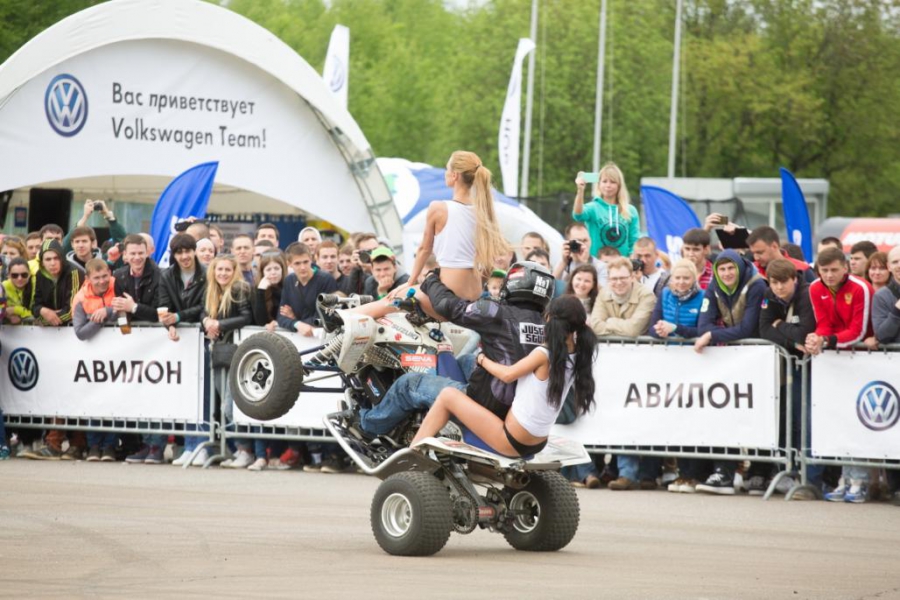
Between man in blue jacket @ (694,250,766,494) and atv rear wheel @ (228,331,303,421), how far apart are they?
473cm

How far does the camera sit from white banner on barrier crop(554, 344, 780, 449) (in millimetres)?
13359

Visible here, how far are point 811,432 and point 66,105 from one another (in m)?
12.4

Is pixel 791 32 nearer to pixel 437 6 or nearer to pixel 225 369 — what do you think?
pixel 437 6

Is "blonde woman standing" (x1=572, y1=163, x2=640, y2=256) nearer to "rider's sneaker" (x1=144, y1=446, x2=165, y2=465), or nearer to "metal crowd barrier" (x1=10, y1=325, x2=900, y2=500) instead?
"metal crowd barrier" (x1=10, y1=325, x2=900, y2=500)

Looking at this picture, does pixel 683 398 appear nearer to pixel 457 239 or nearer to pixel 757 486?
pixel 757 486

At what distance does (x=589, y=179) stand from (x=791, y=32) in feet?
159

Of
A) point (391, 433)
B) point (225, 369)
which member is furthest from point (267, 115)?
point (391, 433)

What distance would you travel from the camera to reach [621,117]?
2334 inches

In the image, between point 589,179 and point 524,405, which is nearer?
point 524,405

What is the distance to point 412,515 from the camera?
30.2 ft

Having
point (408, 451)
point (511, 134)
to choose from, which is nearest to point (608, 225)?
point (408, 451)

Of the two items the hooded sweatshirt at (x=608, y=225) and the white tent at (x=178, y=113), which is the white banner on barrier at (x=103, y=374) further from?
the white tent at (x=178, y=113)

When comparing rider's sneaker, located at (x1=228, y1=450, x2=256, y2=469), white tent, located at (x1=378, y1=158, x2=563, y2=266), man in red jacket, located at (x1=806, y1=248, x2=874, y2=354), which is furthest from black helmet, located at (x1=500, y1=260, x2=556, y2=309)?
white tent, located at (x1=378, y1=158, x2=563, y2=266)

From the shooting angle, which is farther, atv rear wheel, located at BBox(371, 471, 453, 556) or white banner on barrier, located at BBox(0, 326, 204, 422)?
white banner on barrier, located at BBox(0, 326, 204, 422)
